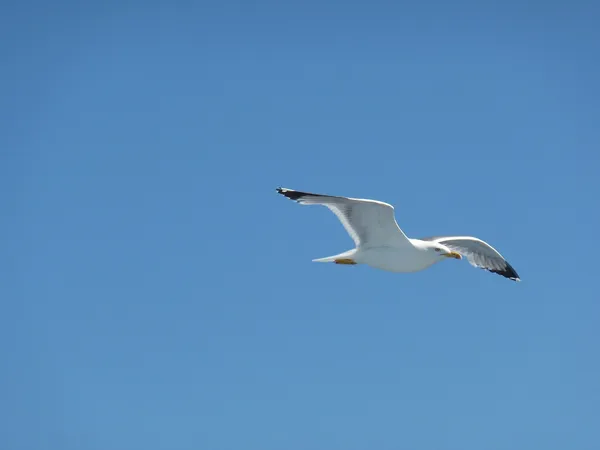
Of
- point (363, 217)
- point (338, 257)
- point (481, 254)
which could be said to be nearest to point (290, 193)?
point (363, 217)

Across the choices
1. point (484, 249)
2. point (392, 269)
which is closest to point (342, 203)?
point (392, 269)

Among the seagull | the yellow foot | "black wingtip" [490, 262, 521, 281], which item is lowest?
the yellow foot

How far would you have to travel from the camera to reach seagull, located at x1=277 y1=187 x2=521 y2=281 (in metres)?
11.1

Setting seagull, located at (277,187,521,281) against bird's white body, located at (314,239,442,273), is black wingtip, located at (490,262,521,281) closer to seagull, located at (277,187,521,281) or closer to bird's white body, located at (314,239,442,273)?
seagull, located at (277,187,521,281)

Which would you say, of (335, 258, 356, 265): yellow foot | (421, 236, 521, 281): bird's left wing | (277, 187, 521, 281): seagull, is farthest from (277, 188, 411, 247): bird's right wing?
(421, 236, 521, 281): bird's left wing

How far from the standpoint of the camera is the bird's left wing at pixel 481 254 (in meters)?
14.1

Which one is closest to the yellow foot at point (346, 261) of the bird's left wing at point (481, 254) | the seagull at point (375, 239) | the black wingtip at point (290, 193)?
the seagull at point (375, 239)

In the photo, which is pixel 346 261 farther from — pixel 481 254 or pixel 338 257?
pixel 481 254

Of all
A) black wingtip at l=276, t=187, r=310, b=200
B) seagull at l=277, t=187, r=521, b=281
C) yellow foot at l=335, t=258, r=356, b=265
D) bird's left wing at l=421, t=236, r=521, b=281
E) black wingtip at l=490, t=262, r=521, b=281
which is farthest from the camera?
black wingtip at l=490, t=262, r=521, b=281

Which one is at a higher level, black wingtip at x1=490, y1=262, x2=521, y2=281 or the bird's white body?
black wingtip at x1=490, y1=262, x2=521, y2=281

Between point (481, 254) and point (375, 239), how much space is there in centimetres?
337

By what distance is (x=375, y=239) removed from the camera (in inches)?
467

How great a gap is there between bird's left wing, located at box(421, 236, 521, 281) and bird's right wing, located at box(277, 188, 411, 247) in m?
2.34

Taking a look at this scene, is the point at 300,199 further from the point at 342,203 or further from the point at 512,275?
the point at 512,275
